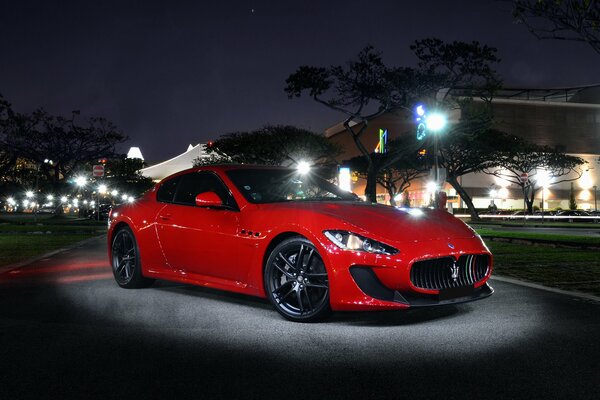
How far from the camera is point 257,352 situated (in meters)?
4.43

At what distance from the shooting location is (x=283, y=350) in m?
4.49

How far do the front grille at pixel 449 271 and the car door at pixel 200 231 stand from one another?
174 centimetres

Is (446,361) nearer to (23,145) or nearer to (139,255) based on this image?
(139,255)

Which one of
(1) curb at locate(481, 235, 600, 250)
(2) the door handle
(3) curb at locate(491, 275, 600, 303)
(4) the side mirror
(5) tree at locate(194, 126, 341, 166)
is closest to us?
(4) the side mirror

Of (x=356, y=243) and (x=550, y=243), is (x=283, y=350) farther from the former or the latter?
(x=550, y=243)

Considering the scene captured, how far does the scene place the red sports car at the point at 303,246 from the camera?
16.6 feet

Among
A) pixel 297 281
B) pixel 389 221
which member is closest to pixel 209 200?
pixel 297 281

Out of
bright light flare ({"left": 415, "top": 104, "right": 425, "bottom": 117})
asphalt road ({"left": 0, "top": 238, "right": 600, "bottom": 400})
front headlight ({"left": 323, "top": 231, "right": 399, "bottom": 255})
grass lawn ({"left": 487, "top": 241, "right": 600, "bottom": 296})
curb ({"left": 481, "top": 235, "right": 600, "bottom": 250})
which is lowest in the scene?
asphalt road ({"left": 0, "top": 238, "right": 600, "bottom": 400})

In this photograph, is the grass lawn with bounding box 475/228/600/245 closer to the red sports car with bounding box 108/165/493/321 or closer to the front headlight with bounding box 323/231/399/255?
the red sports car with bounding box 108/165/493/321

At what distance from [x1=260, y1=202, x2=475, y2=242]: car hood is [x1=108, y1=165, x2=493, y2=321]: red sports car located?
12 mm

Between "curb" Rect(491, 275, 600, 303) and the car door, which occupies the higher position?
the car door

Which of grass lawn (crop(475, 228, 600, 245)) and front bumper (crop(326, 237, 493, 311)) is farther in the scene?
grass lawn (crop(475, 228, 600, 245))

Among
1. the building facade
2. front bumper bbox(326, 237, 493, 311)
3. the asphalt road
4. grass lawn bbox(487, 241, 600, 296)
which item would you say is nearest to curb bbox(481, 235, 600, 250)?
grass lawn bbox(487, 241, 600, 296)

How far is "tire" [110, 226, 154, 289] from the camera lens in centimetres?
747
